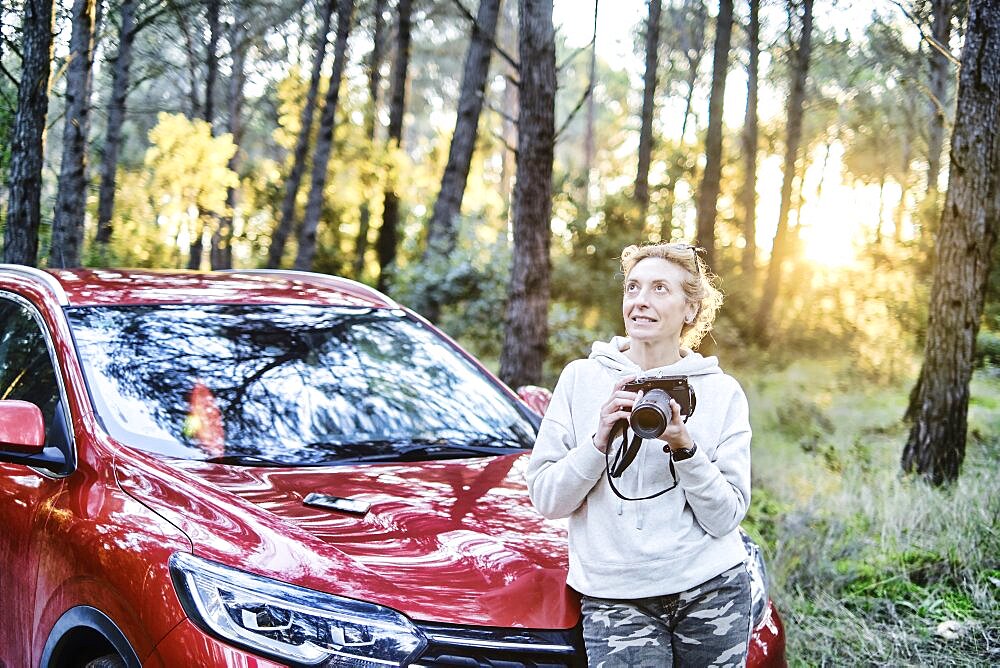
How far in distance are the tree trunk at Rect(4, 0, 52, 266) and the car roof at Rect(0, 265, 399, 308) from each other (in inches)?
Result: 186

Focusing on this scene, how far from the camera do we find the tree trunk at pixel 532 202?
7.90 m

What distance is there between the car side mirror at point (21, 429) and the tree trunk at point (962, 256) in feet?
20.2

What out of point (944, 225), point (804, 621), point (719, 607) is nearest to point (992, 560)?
point (804, 621)

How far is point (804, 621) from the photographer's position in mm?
4926

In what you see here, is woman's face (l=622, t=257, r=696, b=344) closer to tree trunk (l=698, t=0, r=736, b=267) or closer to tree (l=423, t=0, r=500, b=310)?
tree trunk (l=698, t=0, r=736, b=267)

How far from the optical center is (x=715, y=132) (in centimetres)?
1655

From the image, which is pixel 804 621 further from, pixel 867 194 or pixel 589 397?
pixel 867 194

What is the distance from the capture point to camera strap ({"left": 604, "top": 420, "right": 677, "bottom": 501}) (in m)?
2.56

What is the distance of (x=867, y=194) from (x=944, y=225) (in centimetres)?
4172

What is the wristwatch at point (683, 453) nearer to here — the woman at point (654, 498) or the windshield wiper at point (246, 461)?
the woman at point (654, 498)

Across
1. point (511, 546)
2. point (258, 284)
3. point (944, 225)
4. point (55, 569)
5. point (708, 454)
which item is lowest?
point (55, 569)

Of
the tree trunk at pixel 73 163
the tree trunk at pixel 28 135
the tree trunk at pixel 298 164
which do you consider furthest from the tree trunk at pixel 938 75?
the tree trunk at pixel 298 164

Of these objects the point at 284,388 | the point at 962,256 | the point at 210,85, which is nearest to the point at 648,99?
the point at 210,85

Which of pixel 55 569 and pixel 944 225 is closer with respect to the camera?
pixel 55 569
